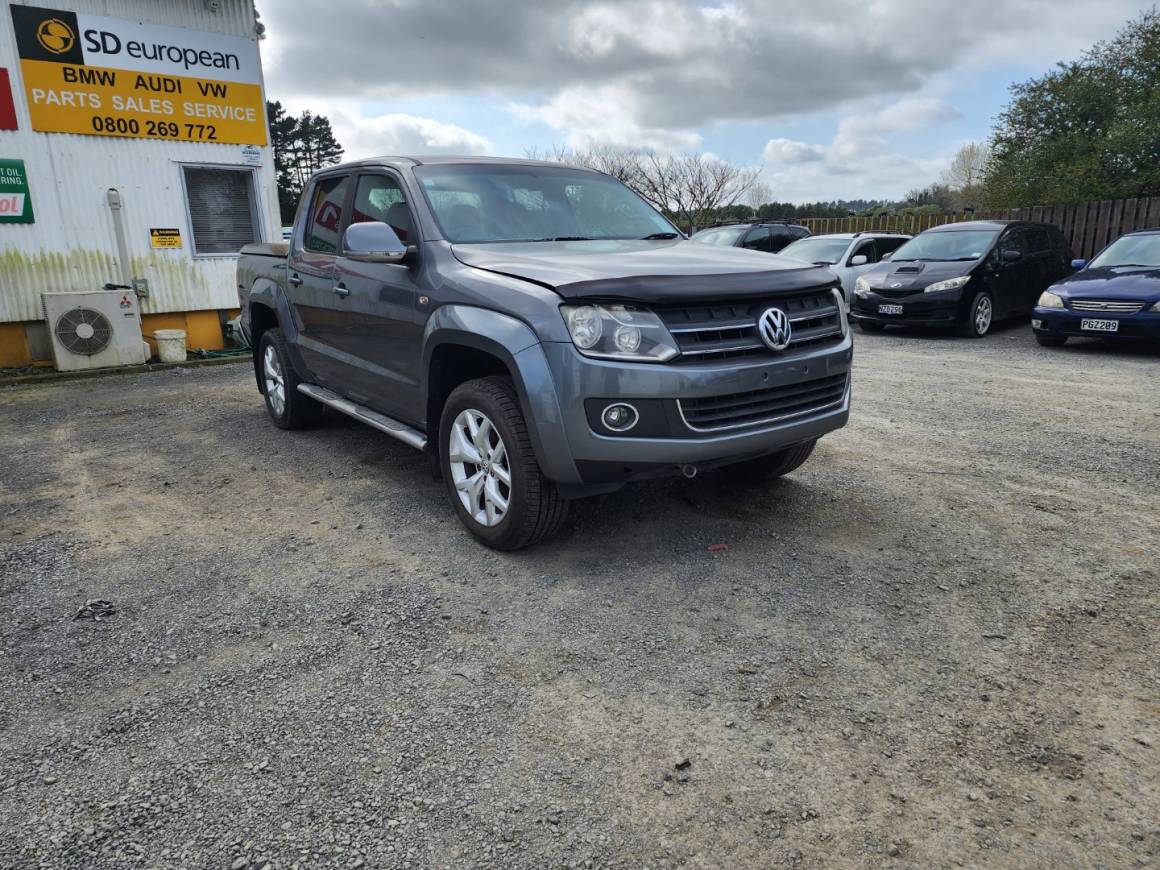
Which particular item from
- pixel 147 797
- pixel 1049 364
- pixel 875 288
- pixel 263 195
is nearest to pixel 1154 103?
pixel 875 288

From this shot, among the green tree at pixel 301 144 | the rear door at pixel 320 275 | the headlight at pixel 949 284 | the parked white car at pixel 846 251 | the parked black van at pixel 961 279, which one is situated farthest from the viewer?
the green tree at pixel 301 144

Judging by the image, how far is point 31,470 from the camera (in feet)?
17.2

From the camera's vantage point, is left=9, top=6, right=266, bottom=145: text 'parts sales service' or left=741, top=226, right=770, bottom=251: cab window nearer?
left=9, top=6, right=266, bottom=145: text 'parts sales service'

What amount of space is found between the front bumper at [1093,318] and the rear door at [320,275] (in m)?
8.52

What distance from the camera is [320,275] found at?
494 cm

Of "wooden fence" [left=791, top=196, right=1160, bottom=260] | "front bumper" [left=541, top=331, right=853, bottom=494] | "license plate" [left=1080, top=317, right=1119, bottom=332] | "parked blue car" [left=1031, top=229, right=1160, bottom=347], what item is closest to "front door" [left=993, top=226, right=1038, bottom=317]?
"parked blue car" [left=1031, top=229, right=1160, bottom=347]

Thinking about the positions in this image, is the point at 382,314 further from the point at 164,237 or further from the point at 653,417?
the point at 164,237

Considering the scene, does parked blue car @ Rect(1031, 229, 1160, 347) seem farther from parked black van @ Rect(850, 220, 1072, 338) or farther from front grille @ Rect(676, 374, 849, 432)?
front grille @ Rect(676, 374, 849, 432)

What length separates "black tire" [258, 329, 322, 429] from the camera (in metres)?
5.75

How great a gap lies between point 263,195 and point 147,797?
9917mm

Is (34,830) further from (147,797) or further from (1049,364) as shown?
(1049,364)

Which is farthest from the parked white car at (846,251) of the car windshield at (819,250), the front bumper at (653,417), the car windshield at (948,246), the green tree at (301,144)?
the green tree at (301,144)

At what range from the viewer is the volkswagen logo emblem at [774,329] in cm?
334

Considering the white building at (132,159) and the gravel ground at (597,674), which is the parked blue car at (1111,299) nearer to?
the gravel ground at (597,674)
